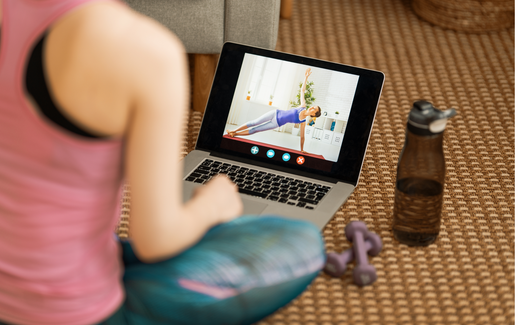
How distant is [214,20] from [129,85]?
88 centimetres

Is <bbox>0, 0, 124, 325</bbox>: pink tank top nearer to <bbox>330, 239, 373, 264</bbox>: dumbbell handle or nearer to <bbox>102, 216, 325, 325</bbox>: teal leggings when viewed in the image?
<bbox>102, 216, 325, 325</bbox>: teal leggings

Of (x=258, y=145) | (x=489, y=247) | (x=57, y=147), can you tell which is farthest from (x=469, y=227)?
(x=57, y=147)

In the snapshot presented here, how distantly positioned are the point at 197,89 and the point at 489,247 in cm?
80

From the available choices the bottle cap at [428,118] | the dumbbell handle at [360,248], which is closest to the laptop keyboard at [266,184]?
the dumbbell handle at [360,248]

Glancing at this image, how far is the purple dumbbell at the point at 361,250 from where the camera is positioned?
1.06 metres

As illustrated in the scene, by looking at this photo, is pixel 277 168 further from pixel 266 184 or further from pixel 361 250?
pixel 361 250

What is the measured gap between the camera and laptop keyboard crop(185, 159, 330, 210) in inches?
47.1

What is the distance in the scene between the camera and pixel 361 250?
1089 mm

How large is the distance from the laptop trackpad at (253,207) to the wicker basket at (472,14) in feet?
4.03

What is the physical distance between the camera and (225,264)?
766 mm

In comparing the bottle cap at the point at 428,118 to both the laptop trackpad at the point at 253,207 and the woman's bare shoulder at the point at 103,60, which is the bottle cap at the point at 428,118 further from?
the woman's bare shoulder at the point at 103,60

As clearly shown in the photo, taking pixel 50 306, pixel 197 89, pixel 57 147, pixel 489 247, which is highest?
pixel 57 147

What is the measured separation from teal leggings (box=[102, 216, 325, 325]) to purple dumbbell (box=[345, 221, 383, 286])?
258mm

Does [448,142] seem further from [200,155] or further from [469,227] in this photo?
[200,155]
